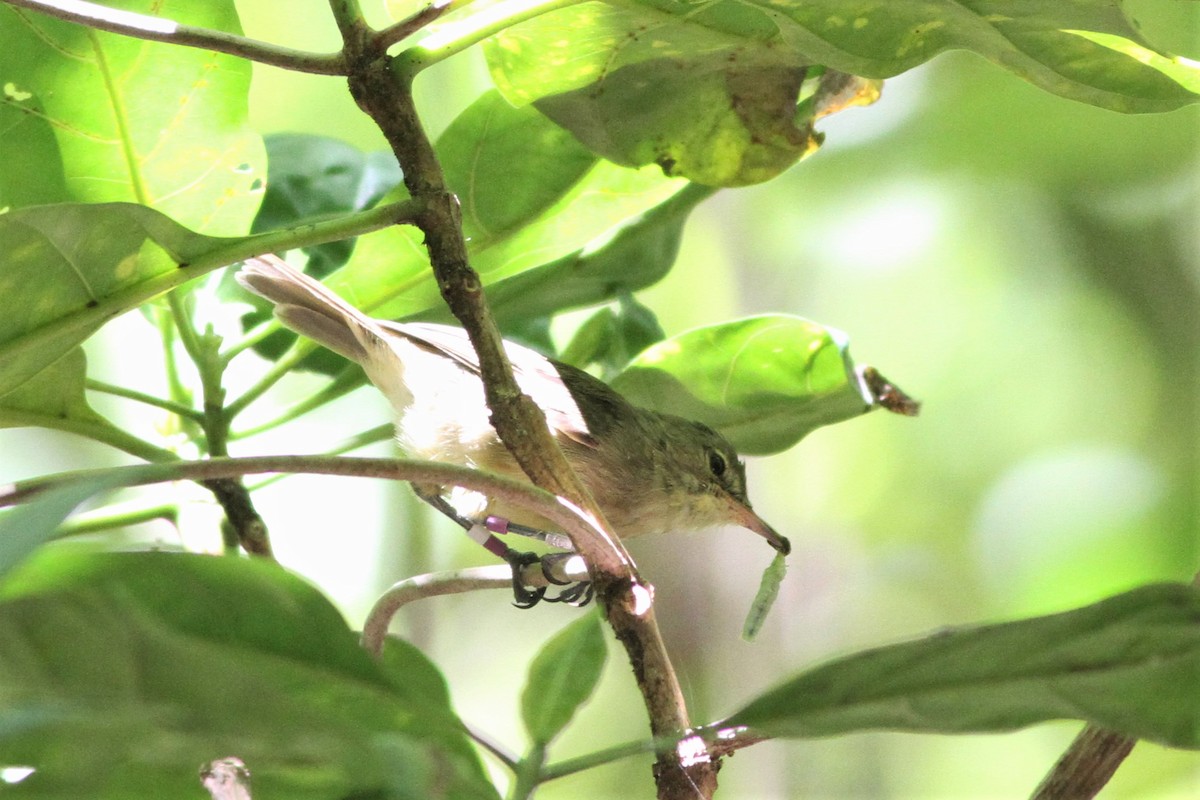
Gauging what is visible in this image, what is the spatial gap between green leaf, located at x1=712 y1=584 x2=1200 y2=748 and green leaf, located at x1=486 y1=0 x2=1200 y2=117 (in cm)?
85

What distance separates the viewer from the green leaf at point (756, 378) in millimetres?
2479

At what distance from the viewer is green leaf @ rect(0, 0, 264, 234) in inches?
80.4

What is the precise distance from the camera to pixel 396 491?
5379 mm

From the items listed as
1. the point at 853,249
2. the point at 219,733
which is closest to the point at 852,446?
the point at 853,249

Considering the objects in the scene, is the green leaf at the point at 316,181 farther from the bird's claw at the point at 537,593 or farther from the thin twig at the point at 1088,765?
the thin twig at the point at 1088,765

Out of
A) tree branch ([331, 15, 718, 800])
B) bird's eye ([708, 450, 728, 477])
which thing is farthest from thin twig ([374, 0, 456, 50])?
bird's eye ([708, 450, 728, 477])

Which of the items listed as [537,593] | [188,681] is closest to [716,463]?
[537,593]

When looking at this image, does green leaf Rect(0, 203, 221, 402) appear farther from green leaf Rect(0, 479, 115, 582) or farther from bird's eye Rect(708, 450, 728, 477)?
bird's eye Rect(708, 450, 728, 477)

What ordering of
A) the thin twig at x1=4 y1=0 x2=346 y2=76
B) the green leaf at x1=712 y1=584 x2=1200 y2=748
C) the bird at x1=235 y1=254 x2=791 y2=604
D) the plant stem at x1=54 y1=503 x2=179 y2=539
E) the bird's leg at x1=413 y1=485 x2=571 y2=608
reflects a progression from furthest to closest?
the bird at x1=235 y1=254 x2=791 y2=604 < the bird's leg at x1=413 y1=485 x2=571 y2=608 < the plant stem at x1=54 y1=503 x2=179 y2=539 < the thin twig at x1=4 y1=0 x2=346 y2=76 < the green leaf at x1=712 y1=584 x2=1200 y2=748

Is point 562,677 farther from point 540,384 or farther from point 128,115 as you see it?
point 540,384

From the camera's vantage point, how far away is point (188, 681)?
102cm

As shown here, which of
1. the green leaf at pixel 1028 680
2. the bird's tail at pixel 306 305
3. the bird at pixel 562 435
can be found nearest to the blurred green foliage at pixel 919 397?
the bird at pixel 562 435

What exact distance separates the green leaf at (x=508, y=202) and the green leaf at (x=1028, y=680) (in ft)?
4.68

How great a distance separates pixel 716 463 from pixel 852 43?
2.57 m
